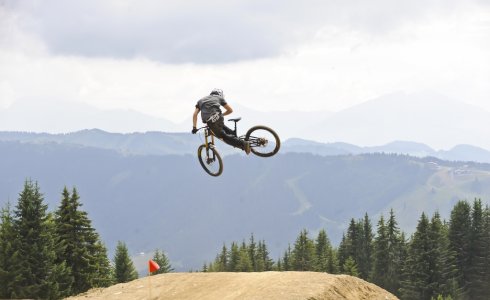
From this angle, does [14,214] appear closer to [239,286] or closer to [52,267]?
[52,267]

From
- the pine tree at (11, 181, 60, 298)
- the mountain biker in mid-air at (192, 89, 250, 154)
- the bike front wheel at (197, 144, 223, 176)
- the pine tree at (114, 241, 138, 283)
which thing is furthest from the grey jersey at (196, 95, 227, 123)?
the pine tree at (114, 241, 138, 283)

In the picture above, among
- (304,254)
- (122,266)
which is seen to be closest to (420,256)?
(304,254)

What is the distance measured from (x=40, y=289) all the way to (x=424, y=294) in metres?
50.4

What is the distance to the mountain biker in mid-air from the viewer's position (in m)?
25.2

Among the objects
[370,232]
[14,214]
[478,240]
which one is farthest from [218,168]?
[370,232]

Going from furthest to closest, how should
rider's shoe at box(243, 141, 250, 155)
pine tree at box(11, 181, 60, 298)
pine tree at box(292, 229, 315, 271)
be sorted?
pine tree at box(292, 229, 315, 271) → pine tree at box(11, 181, 60, 298) → rider's shoe at box(243, 141, 250, 155)

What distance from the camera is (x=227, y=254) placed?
4434 inches

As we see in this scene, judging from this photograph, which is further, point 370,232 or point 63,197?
point 370,232

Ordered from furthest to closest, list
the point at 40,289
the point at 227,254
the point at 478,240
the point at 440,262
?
the point at 227,254 < the point at 478,240 < the point at 440,262 < the point at 40,289

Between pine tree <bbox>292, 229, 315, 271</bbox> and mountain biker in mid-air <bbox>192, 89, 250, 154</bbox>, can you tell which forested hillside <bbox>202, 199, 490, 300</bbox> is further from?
mountain biker in mid-air <bbox>192, 89, 250, 154</bbox>

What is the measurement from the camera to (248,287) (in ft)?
88.7

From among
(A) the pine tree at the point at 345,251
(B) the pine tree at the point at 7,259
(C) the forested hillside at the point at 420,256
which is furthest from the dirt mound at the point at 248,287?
(A) the pine tree at the point at 345,251

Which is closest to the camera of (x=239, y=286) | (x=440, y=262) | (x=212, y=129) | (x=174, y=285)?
(x=212, y=129)

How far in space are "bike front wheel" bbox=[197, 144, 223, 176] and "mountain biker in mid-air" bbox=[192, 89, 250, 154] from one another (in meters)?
2.27
